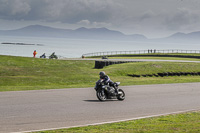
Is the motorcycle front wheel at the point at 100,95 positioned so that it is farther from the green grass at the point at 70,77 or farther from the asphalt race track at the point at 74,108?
the green grass at the point at 70,77

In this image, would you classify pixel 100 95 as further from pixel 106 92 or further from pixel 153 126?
pixel 153 126

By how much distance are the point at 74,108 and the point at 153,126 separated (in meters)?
4.44

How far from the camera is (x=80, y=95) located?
1756 cm

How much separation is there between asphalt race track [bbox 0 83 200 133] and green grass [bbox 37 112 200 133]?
3.05 ft

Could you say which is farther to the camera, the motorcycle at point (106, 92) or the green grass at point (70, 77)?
the green grass at point (70, 77)

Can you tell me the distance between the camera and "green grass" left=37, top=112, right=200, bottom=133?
29.9 feet

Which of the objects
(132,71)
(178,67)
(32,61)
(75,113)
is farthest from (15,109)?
(32,61)

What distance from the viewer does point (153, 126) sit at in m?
9.85

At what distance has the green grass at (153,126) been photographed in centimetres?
912

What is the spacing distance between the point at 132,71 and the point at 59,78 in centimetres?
970

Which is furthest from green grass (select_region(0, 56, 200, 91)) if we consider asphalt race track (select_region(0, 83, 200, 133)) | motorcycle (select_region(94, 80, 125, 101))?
motorcycle (select_region(94, 80, 125, 101))

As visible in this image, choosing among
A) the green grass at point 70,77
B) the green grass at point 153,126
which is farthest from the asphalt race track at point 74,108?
the green grass at point 70,77

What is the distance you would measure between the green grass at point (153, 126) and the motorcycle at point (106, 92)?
451cm

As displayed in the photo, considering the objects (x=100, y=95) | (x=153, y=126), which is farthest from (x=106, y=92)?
(x=153, y=126)
